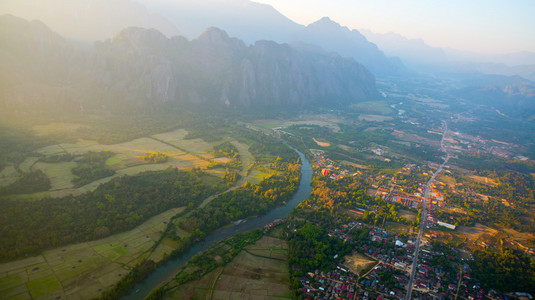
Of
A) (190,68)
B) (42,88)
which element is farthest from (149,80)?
(42,88)

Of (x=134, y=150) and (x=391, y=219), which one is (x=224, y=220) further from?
(x=134, y=150)

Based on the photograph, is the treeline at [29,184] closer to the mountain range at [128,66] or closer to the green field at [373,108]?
the mountain range at [128,66]

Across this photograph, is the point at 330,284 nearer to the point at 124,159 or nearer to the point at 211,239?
the point at 211,239

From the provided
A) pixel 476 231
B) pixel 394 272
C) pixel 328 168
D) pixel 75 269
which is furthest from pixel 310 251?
pixel 328 168

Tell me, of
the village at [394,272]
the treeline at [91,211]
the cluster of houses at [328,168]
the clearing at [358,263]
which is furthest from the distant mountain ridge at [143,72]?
the clearing at [358,263]

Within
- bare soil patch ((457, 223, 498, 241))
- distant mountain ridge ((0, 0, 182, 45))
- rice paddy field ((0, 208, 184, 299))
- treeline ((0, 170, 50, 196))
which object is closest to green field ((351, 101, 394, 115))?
bare soil patch ((457, 223, 498, 241))

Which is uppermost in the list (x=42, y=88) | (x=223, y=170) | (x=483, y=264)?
(x=42, y=88)
